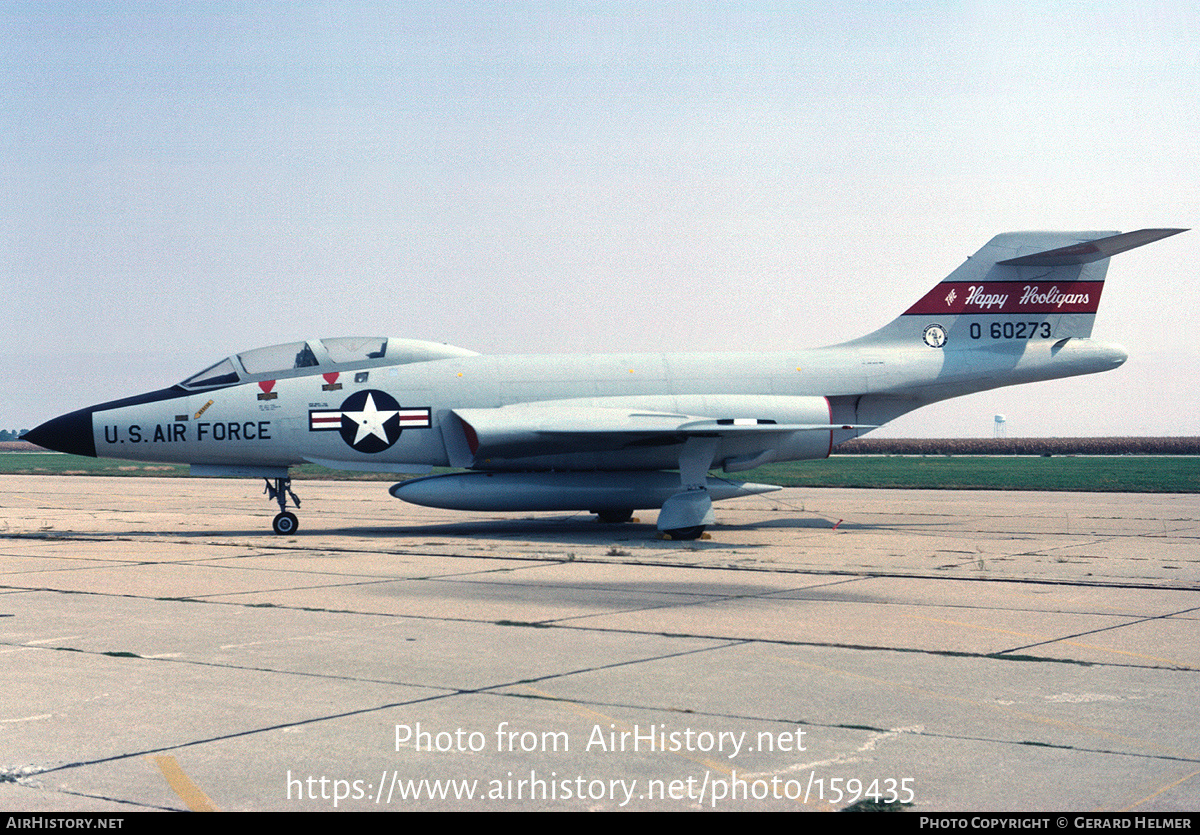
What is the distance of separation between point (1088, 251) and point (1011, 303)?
5.11 ft

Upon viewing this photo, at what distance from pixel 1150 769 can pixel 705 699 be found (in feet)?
7.38

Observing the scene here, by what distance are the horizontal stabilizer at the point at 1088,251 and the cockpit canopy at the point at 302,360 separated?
1103 cm

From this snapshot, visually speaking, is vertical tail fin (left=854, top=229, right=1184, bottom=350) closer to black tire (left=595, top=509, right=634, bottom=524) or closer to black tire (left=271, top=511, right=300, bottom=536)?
black tire (left=595, top=509, right=634, bottom=524)

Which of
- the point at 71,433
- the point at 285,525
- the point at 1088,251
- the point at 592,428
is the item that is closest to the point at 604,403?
the point at 592,428

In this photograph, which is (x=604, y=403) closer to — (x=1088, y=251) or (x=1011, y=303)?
(x=1011, y=303)

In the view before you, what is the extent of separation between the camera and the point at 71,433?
17.2m

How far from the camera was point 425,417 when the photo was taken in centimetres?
1781

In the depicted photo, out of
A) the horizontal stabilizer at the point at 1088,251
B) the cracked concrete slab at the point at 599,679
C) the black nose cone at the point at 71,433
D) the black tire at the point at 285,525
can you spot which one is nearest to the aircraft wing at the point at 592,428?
the cracked concrete slab at the point at 599,679

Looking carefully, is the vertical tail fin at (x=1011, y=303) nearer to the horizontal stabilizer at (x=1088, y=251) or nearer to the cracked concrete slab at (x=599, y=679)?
the horizontal stabilizer at (x=1088, y=251)

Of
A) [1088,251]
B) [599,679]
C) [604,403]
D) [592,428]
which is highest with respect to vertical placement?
[1088,251]

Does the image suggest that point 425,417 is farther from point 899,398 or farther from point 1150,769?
point 1150,769

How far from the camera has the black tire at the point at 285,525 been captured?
17406 mm
